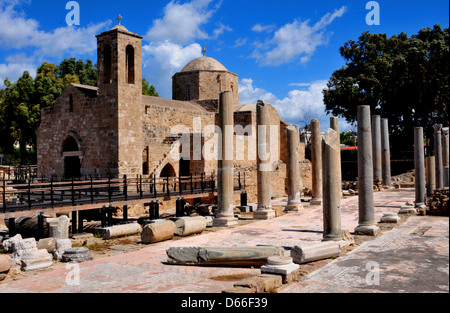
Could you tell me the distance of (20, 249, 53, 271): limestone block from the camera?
8.95 metres

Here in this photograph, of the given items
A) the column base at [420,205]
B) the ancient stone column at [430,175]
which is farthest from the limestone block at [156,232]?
the ancient stone column at [430,175]

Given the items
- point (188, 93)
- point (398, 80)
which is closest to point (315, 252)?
point (188, 93)

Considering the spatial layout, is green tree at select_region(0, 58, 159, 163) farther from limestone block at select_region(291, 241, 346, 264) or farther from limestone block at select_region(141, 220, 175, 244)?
limestone block at select_region(291, 241, 346, 264)

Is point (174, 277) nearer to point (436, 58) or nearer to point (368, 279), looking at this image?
point (368, 279)

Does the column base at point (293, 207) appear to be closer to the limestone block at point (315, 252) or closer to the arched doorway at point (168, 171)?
the limestone block at point (315, 252)

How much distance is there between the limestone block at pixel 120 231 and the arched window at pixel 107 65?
1175cm

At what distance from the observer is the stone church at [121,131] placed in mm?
22734

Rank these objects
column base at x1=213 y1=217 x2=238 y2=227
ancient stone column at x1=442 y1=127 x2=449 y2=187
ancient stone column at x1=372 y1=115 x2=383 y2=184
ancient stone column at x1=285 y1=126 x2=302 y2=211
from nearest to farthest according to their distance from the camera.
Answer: column base at x1=213 y1=217 x2=238 y2=227 < ancient stone column at x1=285 y1=126 x2=302 y2=211 < ancient stone column at x1=442 y1=127 x2=449 y2=187 < ancient stone column at x1=372 y1=115 x2=383 y2=184

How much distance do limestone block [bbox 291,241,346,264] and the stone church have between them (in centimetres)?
1540

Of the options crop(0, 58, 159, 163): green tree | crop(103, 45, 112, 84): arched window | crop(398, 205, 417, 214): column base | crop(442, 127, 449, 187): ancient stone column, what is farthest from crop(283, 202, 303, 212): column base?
crop(0, 58, 159, 163): green tree

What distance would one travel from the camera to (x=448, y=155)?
62.3 ft

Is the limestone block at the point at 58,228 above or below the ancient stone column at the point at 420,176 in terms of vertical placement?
below
